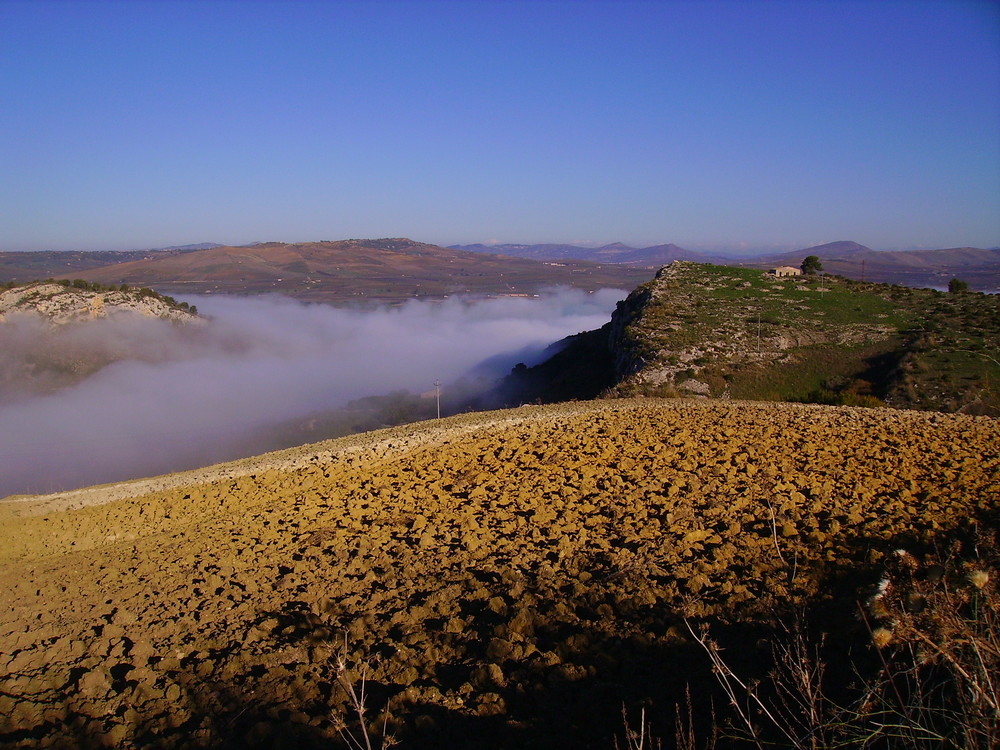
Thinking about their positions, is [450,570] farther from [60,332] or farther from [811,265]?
[60,332]

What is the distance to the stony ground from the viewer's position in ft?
16.6

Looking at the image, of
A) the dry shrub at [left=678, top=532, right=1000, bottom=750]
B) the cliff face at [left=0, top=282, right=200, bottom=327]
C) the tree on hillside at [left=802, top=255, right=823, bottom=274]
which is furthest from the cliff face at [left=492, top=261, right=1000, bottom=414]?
the cliff face at [left=0, top=282, right=200, bottom=327]

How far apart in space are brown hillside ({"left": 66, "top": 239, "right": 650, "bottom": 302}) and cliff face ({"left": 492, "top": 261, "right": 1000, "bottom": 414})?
11056cm

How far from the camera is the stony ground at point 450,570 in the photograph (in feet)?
16.6

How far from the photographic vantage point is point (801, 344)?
1123 inches

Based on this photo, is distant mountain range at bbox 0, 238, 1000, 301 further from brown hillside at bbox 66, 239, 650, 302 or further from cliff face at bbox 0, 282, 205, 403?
cliff face at bbox 0, 282, 205, 403

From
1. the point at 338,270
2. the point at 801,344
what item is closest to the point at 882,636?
the point at 801,344

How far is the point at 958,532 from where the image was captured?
7285mm

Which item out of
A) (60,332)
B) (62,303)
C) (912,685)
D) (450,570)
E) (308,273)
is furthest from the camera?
(308,273)

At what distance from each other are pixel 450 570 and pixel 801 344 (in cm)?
2631

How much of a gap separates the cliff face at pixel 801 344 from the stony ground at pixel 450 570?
35.3ft

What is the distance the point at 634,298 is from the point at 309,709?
37.3 m

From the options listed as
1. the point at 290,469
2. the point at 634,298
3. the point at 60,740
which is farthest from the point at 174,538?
the point at 634,298

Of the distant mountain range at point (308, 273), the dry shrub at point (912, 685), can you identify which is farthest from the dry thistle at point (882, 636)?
the distant mountain range at point (308, 273)
